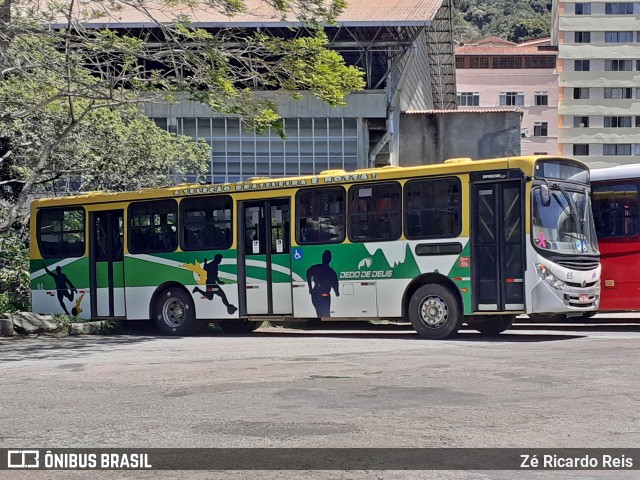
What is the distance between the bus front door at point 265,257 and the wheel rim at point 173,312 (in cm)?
162

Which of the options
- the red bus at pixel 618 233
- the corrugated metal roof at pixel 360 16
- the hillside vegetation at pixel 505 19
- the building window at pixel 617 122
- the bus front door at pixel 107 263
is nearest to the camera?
the red bus at pixel 618 233

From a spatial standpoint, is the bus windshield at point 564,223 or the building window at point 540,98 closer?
the bus windshield at point 564,223

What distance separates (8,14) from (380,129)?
17.0 metres

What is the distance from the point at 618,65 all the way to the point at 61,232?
214ft

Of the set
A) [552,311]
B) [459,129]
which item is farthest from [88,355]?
[459,129]

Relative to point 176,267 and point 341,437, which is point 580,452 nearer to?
point 341,437

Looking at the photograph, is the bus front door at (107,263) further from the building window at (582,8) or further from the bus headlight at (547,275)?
the building window at (582,8)

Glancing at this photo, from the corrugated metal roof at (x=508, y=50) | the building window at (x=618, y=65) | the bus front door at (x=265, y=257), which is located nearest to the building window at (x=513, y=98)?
the corrugated metal roof at (x=508, y=50)

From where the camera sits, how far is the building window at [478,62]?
7756cm

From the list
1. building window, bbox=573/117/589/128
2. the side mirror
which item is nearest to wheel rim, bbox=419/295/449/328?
the side mirror

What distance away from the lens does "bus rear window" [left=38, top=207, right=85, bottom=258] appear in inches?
828

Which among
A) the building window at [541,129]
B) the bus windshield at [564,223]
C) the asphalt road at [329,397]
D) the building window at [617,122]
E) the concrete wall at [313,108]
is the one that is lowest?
the asphalt road at [329,397]

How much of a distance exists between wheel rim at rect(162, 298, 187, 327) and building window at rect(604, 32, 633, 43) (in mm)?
65739

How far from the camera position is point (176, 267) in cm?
1983
